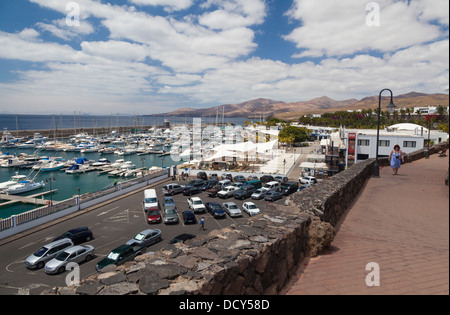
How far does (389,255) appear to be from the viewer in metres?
4.61

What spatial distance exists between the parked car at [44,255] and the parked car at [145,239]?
174 inches

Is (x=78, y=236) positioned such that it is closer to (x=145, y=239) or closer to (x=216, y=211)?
(x=145, y=239)

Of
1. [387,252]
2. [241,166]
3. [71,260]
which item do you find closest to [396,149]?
[387,252]

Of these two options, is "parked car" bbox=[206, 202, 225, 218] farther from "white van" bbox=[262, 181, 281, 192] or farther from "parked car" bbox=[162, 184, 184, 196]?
"white van" bbox=[262, 181, 281, 192]

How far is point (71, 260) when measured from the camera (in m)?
16.6

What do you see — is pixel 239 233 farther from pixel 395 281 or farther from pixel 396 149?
pixel 396 149

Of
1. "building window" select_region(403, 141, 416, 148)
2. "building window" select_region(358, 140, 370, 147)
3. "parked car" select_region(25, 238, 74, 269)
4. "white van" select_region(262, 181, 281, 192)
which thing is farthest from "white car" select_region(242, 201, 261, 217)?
"building window" select_region(403, 141, 416, 148)

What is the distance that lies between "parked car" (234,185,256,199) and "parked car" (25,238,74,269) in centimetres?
1841

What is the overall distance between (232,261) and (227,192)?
29.6 metres

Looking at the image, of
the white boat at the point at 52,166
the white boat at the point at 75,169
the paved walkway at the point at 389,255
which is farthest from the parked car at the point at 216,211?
the white boat at the point at 52,166

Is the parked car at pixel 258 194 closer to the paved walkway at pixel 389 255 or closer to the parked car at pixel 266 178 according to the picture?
the parked car at pixel 266 178

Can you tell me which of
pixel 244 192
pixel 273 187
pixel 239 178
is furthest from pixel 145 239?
pixel 239 178

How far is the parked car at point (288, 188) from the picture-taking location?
32.7 m
